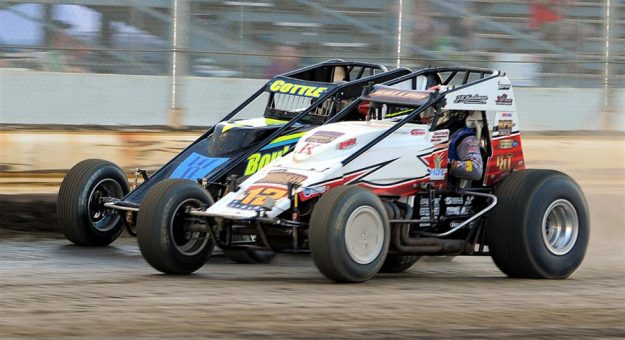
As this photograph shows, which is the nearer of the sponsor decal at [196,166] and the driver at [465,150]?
the driver at [465,150]

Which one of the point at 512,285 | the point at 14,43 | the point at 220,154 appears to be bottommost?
the point at 512,285

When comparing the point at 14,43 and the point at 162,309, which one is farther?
the point at 14,43

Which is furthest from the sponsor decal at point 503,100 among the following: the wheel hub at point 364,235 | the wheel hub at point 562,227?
the wheel hub at point 364,235

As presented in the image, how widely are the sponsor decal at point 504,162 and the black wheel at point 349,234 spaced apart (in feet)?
5.68

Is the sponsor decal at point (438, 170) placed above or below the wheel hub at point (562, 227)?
above

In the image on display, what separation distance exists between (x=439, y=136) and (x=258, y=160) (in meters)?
1.54

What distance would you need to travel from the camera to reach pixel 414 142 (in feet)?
28.7

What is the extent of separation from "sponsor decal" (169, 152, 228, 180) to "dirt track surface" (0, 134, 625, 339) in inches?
28.8

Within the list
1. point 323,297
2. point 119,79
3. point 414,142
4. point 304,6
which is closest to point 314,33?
point 304,6

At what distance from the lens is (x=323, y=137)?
872cm

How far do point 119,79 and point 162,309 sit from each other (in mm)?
6678

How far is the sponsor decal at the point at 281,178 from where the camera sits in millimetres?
8344

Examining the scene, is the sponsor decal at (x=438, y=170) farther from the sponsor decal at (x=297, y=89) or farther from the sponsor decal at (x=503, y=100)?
the sponsor decal at (x=297, y=89)

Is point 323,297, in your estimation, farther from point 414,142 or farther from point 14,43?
point 14,43
